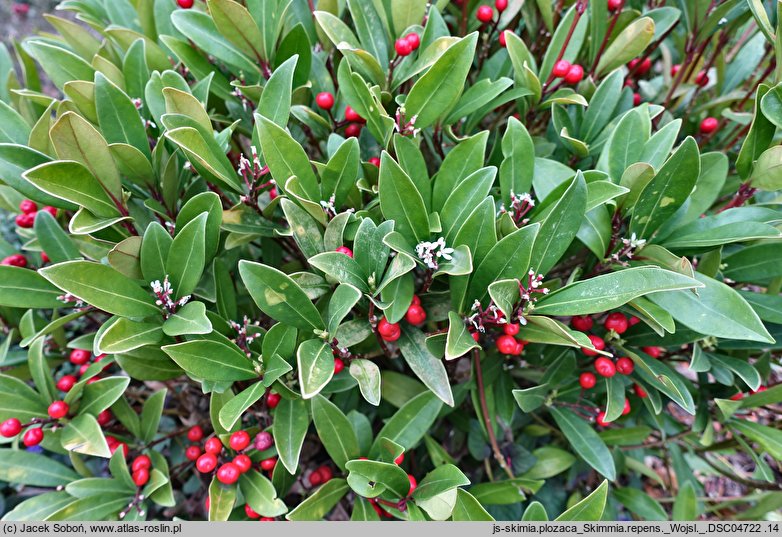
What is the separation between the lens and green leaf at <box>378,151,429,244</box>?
1.16 m

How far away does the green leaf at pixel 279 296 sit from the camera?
3.80ft

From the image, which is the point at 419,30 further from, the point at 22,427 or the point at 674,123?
the point at 22,427

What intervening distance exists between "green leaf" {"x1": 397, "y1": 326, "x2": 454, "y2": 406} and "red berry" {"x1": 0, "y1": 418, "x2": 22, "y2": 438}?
1078mm

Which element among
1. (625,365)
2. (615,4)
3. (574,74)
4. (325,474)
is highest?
(615,4)

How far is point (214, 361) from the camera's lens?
1.25 metres

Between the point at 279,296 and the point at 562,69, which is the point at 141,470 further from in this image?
the point at 562,69

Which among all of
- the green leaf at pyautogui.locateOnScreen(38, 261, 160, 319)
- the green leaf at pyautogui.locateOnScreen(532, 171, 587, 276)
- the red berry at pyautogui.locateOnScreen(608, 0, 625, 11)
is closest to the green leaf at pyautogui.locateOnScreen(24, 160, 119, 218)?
the green leaf at pyautogui.locateOnScreen(38, 261, 160, 319)

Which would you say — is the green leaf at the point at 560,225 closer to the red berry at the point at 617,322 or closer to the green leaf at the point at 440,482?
the red berry at the point at 617,322

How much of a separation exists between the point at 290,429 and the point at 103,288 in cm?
56

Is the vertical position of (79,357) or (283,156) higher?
(283,156)

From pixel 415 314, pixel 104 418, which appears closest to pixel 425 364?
pixel 415 314

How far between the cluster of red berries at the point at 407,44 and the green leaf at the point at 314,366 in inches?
32.4

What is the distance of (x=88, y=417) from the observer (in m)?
1.48

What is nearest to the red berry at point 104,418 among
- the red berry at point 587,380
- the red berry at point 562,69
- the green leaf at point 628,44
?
the red berry at point 587,380
